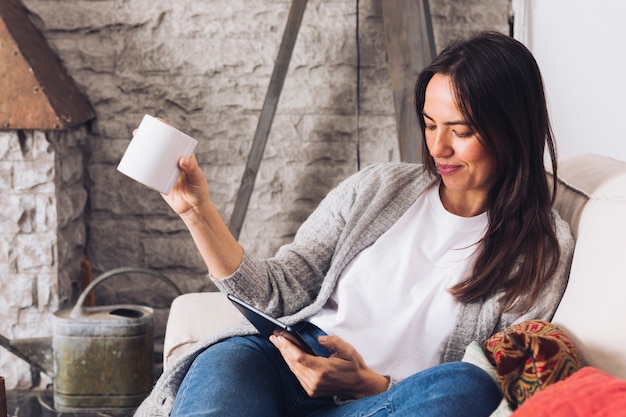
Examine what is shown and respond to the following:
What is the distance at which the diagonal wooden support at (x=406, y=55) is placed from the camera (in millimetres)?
2438

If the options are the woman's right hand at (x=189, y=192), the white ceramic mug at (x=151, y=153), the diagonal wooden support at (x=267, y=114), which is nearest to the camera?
the white ceramic mug at (x=151, y=153)

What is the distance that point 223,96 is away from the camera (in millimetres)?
2664

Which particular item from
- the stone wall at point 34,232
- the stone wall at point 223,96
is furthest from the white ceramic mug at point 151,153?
the stone wall at point 223,96

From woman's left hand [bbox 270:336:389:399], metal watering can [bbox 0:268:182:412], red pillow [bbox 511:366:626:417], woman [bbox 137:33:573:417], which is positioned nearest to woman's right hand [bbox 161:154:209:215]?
woman [bbox 137:33:573:417]

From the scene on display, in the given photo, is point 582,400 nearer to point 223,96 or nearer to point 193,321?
point 193,321

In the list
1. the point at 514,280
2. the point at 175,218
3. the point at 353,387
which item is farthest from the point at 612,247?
the point at 175,218

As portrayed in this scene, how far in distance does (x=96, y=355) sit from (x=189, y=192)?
3.71 feet

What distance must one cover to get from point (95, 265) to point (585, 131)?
5.37ft

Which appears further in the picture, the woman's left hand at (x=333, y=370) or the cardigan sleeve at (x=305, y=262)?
the cardigan sleeve at (x=305, y=262)

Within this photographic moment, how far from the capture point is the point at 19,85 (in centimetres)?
239

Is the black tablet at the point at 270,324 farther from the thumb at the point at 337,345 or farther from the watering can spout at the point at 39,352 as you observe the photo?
the watering can spout at the point at 39,352

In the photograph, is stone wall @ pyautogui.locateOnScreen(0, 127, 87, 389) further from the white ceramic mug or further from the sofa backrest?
the sofa backrest

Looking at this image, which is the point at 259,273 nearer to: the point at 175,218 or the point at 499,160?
the point at 499,160

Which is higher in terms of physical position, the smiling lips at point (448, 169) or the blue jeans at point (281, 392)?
the smiling lips at point (448, 169)
